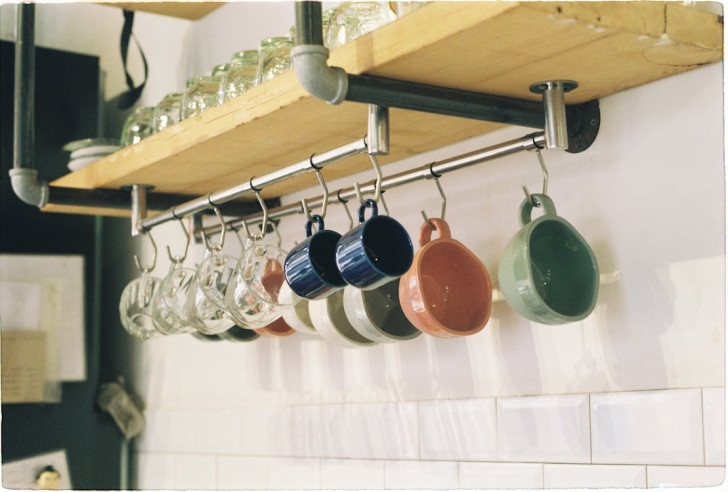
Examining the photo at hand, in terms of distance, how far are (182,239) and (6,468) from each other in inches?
29.6

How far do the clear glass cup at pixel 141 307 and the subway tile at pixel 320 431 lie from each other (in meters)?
0.35

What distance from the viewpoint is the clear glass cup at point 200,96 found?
1768 millimetres

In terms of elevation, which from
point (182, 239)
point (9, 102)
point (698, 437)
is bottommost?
point (698, 437)

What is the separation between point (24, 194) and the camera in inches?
75.0

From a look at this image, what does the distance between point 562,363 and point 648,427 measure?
18cm

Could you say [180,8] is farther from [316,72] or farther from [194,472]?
[316,72]

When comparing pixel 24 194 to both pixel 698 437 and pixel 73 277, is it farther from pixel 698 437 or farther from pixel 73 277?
pixel 698 437

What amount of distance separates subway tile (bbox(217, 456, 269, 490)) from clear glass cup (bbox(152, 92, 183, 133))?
76 cm

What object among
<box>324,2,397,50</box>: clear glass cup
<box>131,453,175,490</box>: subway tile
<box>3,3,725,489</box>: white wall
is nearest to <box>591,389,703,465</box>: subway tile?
<box>3,3,725,489</box>: white wall

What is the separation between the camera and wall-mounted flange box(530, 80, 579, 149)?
49.5 inches

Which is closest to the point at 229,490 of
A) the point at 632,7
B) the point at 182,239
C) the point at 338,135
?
the point at 182,239

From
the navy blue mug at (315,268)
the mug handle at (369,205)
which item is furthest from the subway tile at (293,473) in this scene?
the mug handle at (369,205)

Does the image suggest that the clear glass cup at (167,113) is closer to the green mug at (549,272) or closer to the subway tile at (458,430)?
the subway tile at (458,430)

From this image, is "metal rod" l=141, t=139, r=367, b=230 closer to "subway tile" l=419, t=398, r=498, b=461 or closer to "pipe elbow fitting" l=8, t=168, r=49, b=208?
"pipe elbow fitting" l=8, t=168, r=49, b=208
